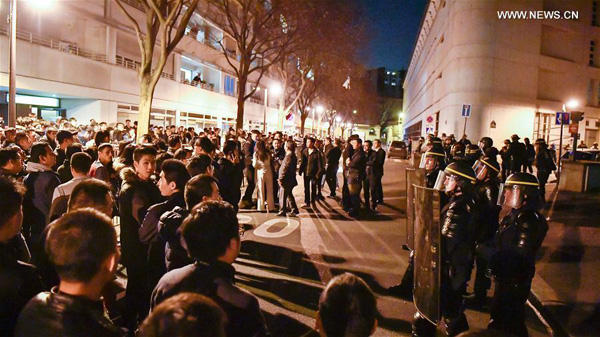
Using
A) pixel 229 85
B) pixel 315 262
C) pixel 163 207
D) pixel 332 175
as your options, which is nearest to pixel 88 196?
pixel 163 207

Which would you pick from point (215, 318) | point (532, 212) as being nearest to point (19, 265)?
point (215, 318)

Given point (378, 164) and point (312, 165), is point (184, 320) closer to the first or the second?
point (312, 165)

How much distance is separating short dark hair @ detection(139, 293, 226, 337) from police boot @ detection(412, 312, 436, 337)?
3.11 m

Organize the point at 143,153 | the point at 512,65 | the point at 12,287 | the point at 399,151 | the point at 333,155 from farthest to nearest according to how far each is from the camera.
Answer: the point at 399,151 → the point at 512,65 → the point at 333,155 → the point at 143,153 → the point at 12,287

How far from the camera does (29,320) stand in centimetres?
178

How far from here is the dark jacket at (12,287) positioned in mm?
2188

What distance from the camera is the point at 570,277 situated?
6746mm

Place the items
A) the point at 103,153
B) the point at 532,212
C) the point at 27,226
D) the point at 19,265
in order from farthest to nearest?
1. the point at 103,153
2. the point at 27,226
3. the point at 532,212
4. the point at 19,265

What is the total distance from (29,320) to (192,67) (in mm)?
40304

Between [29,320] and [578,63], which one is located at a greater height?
[578,63]

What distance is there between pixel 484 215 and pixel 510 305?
1143 millimetres

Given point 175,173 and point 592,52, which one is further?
point 592,52

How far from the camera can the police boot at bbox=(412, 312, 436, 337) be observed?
4.15m

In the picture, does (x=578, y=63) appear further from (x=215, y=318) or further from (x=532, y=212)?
(x=215, y=318)
